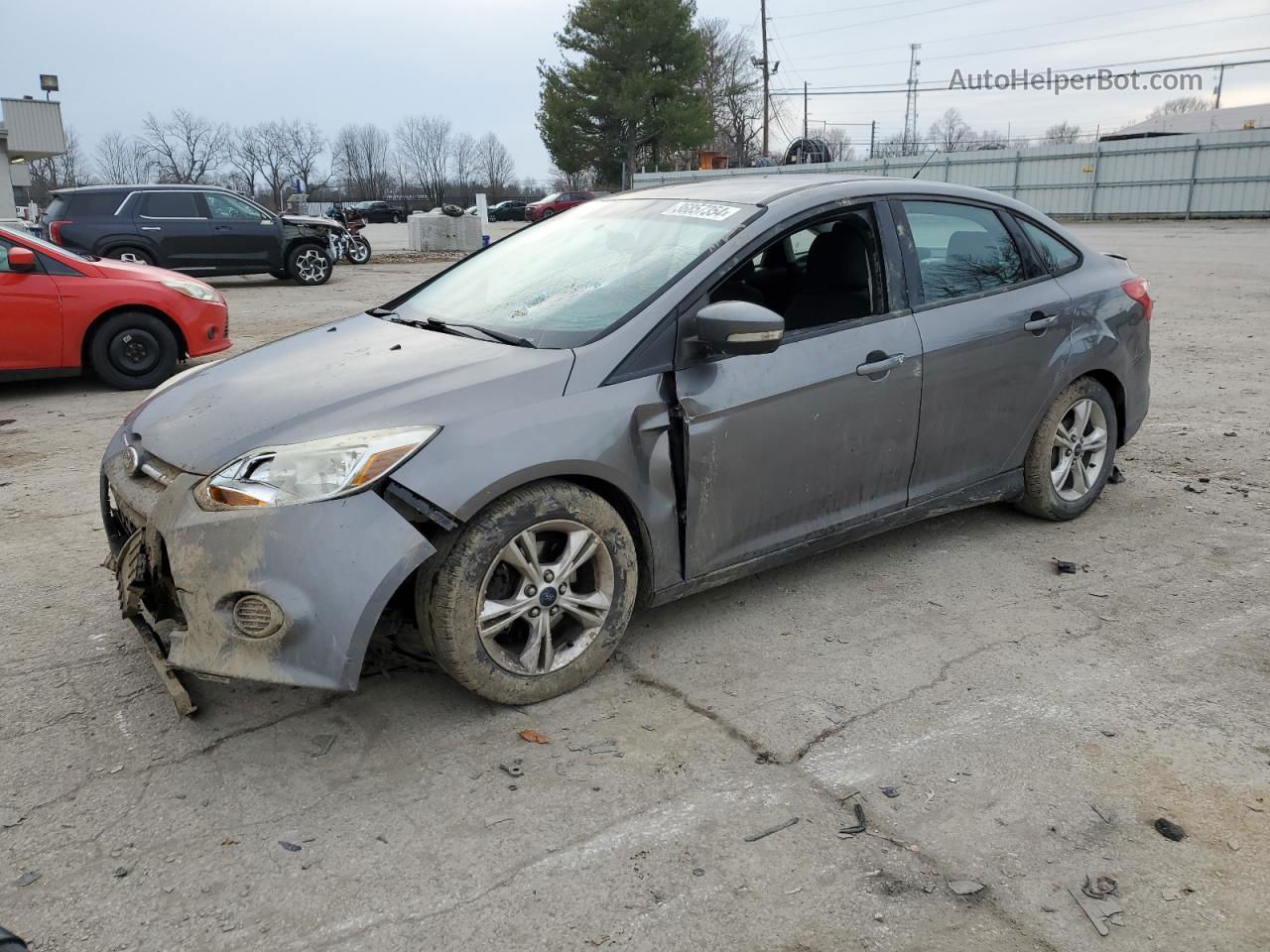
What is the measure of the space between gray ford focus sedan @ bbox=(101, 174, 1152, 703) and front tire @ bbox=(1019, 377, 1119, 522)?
2cm

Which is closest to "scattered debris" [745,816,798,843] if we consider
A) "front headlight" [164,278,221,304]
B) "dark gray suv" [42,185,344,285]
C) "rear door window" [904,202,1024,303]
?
"rear door window" [904,202,1024,303]

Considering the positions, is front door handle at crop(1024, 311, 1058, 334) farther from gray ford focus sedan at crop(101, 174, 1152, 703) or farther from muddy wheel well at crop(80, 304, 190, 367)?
muddy wheel well at crop(80, 304, 190, 367)

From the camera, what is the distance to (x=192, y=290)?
8594 mm

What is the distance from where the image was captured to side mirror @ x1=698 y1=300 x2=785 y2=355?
10.6 feet

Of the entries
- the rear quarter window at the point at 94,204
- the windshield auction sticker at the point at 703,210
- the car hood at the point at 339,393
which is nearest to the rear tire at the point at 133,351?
the car hood at the point at 339,393

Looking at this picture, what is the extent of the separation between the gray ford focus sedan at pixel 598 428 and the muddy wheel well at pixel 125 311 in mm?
4974

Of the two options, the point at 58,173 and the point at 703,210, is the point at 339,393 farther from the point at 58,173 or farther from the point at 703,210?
the point at 58,173

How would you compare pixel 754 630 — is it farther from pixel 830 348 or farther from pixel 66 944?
pixel 66 944

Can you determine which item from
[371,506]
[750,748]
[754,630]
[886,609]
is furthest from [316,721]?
[886,609]

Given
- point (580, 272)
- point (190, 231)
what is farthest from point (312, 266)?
point (580, 272)

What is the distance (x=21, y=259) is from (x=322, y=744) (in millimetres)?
6422

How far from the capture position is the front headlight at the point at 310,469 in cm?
280

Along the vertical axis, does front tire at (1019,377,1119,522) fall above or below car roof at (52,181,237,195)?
below

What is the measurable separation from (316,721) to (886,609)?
2164mm
